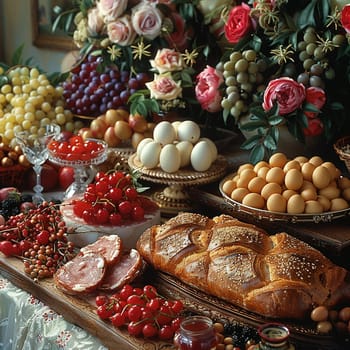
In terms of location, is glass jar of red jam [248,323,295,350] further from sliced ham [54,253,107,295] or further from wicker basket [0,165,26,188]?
wicker basket [0,165,26,188]

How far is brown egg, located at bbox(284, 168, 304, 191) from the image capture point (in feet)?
5.08

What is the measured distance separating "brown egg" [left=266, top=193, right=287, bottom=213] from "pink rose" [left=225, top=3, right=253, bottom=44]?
1.76 feet

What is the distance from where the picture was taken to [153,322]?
4.13 ft

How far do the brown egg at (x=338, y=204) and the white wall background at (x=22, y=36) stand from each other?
182 centimetres

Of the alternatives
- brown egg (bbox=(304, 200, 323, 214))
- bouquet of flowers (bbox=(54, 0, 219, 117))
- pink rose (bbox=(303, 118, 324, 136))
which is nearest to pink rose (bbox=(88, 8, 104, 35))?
bouquet of flowers (bbox=(54, 0, 219, 117))

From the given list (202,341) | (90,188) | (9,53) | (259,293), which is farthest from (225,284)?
(9,53)

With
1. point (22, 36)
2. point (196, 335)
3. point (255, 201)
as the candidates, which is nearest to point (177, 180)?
point (255, 201)

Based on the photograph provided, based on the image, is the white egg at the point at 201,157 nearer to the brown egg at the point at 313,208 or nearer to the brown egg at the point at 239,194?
the brown egg at the point at 239,194

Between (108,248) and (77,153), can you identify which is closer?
(108,248)

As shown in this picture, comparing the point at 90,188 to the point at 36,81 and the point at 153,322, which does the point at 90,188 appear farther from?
the point at 36,81

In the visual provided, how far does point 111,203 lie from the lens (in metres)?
1.61

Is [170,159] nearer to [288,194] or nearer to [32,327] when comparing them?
[288,194]

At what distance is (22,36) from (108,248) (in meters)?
2.07

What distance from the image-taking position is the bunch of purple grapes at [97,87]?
2189 mm
